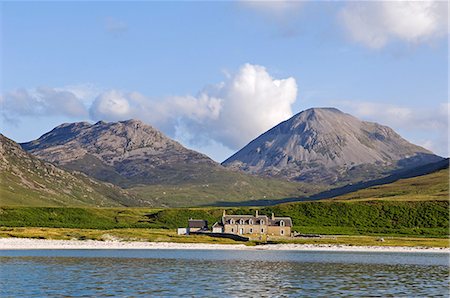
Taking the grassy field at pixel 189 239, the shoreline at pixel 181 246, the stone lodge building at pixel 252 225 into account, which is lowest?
the shoreline at pixel 181 246

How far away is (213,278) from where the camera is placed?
6981cm

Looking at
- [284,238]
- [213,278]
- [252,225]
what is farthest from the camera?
[252,225]

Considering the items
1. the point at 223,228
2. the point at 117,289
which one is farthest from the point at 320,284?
the point at 223,228

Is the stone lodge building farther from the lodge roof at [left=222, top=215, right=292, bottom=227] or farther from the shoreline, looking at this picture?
the shoreline

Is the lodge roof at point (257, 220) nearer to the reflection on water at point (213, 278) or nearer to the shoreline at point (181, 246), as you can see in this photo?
the shoreline at point (181, 246)

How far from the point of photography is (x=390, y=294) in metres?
58.0

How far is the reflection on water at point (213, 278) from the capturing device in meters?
58.0

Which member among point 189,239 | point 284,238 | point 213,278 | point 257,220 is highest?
point 257,220

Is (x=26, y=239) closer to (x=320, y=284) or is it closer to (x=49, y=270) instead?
(x=49, y=270)

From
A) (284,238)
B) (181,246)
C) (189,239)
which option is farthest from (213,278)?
(284,238)

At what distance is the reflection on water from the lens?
190ft

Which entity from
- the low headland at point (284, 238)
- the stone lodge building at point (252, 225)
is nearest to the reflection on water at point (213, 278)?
the low headland at point (284, 238)

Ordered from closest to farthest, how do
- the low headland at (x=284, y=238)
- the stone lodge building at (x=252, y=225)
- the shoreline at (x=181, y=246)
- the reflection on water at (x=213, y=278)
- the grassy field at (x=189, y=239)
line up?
the reflection on water at (x=213, y=278)
the shoreline at (x=181, y=246)
the low headland at (x=284, y=238)
the grassy field at (x=189, y=239)
the stone lodge building at (x=252, y=225)

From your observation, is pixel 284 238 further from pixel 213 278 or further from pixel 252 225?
pixel 213 278
